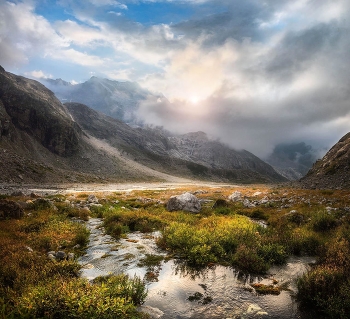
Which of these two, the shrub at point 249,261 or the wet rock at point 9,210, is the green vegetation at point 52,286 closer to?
the wet rock at point 9,210

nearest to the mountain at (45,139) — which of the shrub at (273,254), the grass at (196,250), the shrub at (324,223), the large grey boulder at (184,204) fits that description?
the large grey boulder at (184,204)

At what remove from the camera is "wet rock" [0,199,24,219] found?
1620 cm

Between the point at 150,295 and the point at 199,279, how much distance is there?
2.30m

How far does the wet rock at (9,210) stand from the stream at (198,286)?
7484 millimetres

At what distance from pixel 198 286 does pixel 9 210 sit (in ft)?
48.4

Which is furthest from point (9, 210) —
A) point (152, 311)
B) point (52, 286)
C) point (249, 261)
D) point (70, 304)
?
point (249, 261)

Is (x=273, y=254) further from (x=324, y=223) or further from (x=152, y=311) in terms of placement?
(x=152, y=311)

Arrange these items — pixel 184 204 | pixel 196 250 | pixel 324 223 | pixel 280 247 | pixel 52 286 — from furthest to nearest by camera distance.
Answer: pixel 184 204
pixel 324 223
pixel 280 247
pixel 196 250
pixel 52 286

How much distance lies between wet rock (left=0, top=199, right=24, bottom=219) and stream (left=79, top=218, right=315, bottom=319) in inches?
295

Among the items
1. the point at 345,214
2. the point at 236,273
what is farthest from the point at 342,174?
the point at 236,273

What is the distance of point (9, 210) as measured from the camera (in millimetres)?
16609

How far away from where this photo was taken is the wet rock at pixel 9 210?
16198 millimetres

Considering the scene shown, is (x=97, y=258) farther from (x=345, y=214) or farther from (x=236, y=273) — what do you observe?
(x=345, y=214)

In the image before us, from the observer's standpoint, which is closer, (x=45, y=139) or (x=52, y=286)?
(x=52, y=286)
